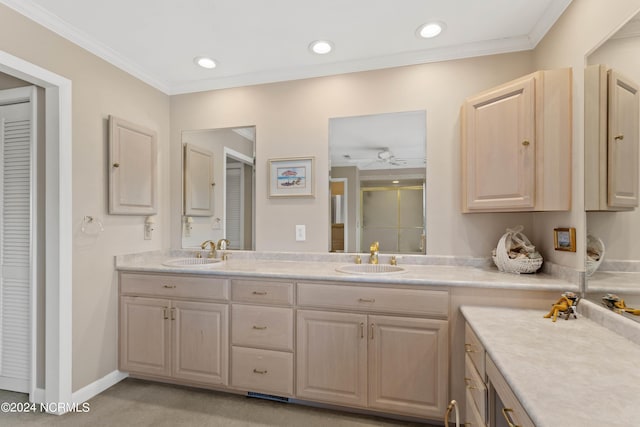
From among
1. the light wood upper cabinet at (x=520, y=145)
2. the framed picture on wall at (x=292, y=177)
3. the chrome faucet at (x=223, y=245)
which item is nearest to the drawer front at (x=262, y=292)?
the chrome faucet at (x=223, y=245)

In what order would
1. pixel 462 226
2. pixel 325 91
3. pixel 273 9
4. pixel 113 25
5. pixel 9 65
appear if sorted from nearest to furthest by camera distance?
pixel 9 65 → pixel 273 9 → pixel 113 25 → pixel 462 226 → pixel 325 91

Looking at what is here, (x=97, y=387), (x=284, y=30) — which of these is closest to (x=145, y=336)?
(x=97, y=387)

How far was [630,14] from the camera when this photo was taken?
123 centimetres

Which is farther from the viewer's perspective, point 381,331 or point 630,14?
point 381,331

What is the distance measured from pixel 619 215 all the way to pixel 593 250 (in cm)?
28

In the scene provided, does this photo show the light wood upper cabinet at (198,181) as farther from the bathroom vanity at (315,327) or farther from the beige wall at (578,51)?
the beige wall at (578,51)

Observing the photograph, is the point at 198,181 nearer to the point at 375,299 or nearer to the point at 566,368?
the point at 375,299

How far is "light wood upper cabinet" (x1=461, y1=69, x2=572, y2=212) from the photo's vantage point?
1722 millimetres

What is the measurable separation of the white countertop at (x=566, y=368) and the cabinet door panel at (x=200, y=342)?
5.23ft

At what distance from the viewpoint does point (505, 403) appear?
1013 millimetres

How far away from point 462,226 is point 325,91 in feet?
4.90

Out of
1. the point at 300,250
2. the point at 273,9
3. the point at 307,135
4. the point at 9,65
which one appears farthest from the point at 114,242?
the point at 273,9

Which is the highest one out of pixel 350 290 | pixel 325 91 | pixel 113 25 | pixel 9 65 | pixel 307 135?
pixel 113 25

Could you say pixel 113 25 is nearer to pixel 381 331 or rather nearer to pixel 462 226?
pixel 381 331
